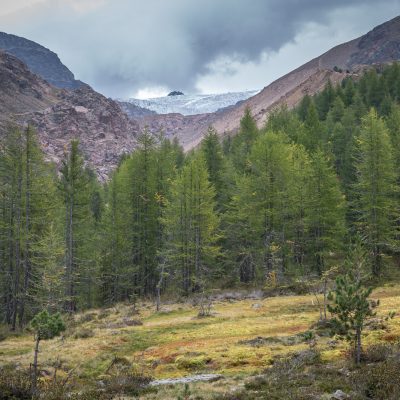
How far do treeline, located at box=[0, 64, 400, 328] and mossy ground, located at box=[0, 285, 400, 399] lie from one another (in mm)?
4734

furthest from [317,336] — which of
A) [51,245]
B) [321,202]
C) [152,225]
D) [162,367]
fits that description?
[152,225]

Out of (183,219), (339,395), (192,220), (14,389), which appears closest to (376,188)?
(192,220)

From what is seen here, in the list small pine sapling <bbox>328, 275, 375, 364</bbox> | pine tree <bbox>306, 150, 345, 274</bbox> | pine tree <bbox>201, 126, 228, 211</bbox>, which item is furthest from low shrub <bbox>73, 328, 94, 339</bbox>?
pine tree <bbox>201, 126, 228, 211</bbox>

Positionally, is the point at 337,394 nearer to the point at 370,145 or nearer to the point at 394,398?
the point at 394,398

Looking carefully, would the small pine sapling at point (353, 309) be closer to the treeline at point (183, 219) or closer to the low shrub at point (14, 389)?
the low shrub at point (14, 389)

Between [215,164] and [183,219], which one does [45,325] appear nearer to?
[183,219]

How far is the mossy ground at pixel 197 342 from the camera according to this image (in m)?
17.0

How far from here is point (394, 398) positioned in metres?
10.1

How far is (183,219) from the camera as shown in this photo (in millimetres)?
42688

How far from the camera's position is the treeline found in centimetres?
3369

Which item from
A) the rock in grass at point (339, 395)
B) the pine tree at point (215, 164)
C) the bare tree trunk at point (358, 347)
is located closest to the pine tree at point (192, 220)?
the pine tree at point (215, 164)

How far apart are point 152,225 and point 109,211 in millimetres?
4872

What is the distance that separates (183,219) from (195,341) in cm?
2123

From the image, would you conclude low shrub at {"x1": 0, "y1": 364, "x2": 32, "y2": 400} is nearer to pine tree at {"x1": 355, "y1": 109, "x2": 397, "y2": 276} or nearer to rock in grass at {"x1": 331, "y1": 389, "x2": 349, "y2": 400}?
rock in grass at {"x1": 331, "y1": 389, "x2": 349, "y2": 400}
